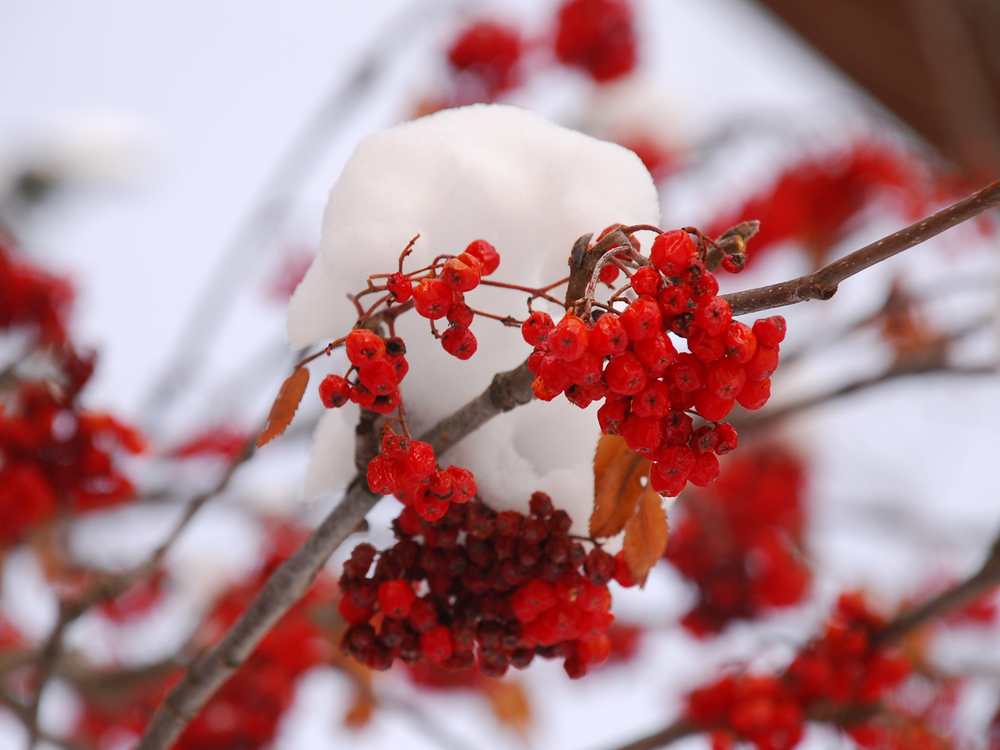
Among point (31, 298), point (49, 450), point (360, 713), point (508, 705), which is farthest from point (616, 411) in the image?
point (508, 705)

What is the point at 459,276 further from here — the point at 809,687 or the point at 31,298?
the point at 31,298

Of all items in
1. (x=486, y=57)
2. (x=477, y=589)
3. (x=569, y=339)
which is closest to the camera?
(x=569, y=339)

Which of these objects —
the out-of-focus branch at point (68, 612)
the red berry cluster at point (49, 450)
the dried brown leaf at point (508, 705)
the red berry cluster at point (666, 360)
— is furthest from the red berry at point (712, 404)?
the dried brown leaf at point (508, 705)

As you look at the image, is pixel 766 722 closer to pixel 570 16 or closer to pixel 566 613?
pixel 566 613

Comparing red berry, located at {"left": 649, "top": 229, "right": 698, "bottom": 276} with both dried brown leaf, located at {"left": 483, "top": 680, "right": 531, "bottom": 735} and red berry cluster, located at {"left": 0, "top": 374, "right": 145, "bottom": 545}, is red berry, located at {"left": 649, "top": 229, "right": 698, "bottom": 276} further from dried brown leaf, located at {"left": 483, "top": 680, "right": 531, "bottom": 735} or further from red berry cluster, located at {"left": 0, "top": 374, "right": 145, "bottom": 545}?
dried brown leaf, located at {"left": 483, "top": 680, "right": 531, "bottom": 735}

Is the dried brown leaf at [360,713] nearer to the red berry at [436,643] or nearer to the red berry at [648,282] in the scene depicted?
the red berry at [436,643]

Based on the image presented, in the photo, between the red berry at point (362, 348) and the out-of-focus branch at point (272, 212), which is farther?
the out-of-focus branch at point (272, 212)
